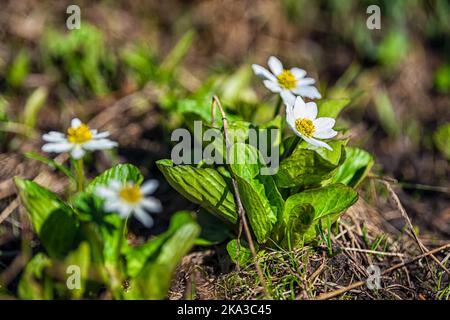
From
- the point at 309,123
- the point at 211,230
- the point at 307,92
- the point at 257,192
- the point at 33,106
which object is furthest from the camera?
the point at 33,106

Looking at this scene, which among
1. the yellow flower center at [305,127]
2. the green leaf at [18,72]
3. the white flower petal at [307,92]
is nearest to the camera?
the yellow flower center at [305,127]

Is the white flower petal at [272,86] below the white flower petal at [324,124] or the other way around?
the other way around

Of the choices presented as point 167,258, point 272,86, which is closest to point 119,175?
point 167,258

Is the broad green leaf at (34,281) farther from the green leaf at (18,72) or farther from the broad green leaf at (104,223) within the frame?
the green leaf at (18,72)

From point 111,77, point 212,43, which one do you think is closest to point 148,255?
point 111,77

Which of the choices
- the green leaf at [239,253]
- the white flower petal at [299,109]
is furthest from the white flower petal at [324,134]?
the green leaf at [239,253]

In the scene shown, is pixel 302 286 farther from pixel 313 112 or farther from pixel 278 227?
pixel 313 112

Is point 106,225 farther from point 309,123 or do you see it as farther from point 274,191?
point 309,123
